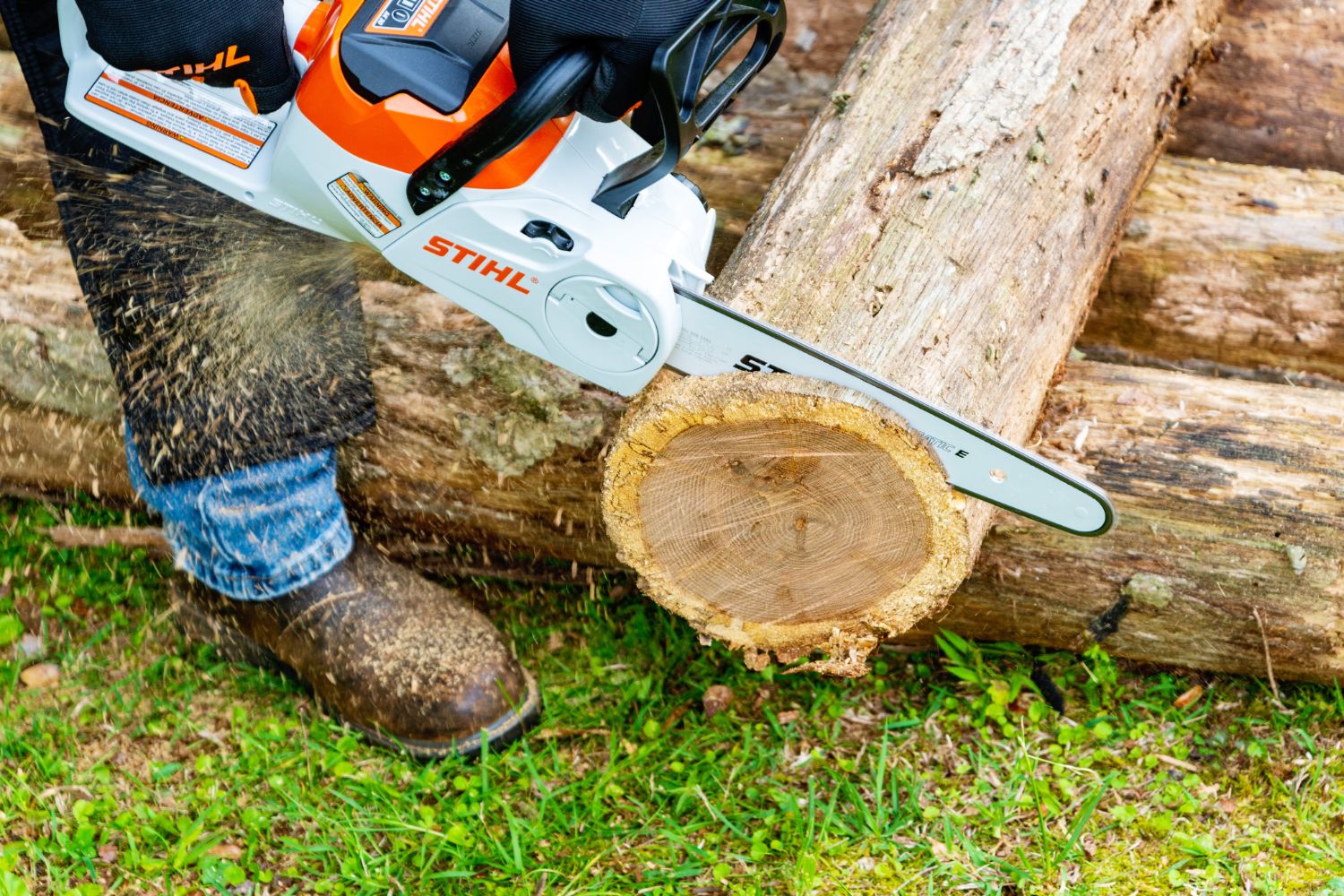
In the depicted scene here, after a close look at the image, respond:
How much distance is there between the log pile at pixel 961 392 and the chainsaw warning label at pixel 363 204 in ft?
1.53

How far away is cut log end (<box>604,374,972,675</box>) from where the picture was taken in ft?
4.98

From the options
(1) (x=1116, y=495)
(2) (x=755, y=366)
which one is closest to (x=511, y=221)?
(2) (x=755, y=366)

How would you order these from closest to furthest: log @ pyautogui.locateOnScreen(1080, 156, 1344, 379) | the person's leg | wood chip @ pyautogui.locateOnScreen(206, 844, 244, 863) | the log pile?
the log pile < the person's leg < wood chip @ pyautogui.locateOnScreen(206, 844, 244, 863) < log @ pyautogui.locateOnScreen(1080, 156, 1344, 379)

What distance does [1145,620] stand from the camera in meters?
2.12

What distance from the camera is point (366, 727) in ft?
7.39

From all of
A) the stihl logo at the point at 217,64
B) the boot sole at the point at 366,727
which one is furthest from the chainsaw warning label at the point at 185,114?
the boot sole at the point at 366,727

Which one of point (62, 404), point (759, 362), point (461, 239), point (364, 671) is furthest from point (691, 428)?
point (62, 404)

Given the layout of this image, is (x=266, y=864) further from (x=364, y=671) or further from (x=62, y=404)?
(x=62, y=404)

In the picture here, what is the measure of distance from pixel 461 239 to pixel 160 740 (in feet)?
4.26

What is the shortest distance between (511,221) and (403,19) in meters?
0.31

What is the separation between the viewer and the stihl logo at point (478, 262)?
5.19 ft

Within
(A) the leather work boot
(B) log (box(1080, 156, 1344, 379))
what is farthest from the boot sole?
(B) log (box(1080, 156, 1344, 379))

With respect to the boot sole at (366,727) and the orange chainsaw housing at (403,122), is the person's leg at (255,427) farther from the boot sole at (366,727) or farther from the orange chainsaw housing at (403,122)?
the orange chainsaw housing at (403,122)

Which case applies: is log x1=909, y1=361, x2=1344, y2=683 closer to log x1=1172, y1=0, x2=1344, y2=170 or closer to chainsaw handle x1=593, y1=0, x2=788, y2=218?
chainsaw handle x1=593, y1=0, x2=788, y2=218
